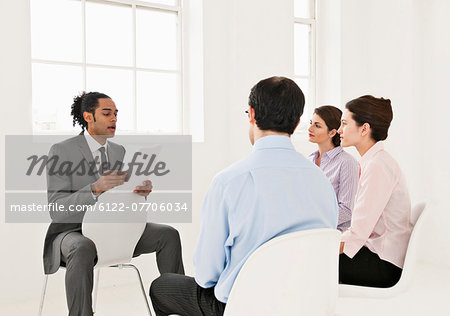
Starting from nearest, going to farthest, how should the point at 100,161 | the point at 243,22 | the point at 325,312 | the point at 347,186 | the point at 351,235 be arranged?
the point at 325,312 → the point at 351,235 → the point at 347,186 → the point at 100,161 → the point at 243,22

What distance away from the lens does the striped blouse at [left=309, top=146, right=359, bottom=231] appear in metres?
2.58

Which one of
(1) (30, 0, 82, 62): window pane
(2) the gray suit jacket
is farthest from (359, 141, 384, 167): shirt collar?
(1) (30, 0, 82, 62): window pane

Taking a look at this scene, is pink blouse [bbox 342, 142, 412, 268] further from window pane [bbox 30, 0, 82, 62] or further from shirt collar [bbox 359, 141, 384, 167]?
window pane [bbox 30, 0, 82, 62]

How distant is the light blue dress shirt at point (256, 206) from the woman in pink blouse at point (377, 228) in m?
0.63

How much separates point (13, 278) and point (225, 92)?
7.00 ft

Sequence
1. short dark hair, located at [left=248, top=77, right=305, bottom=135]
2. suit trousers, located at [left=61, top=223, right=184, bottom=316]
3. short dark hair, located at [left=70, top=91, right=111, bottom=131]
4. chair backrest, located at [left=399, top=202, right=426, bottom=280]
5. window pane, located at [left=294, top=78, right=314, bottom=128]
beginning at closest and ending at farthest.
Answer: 1. short dark hair, located at [left=248, top=77, right=305, bottom=135]
2. chair backrest, located at [left=399, top=202, right=426, bottom=280]
3. suit trousers, located at [left=61, top=223, right=184, bottom=316]
4. short dark hair, located at [left=70, top=91, right=111, bottom=131]
5. window pane, located at [left=294, top=78, right=314, bottom=128]

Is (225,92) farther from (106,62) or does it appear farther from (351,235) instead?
(351,235)

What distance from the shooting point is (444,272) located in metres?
4.12

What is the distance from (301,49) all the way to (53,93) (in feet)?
8.31

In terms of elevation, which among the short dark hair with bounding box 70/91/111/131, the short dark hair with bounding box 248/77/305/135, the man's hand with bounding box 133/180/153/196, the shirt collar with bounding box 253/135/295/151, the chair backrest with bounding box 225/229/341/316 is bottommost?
the chair backrest with bounding box 225/229/341/316

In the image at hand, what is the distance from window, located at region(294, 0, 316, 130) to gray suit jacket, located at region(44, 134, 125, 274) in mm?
2666

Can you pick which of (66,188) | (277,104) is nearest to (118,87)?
(66,188)

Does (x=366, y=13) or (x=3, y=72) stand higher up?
(x=366, y=13)

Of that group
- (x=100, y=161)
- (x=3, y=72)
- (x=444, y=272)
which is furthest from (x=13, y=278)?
(x=444, y=272)
